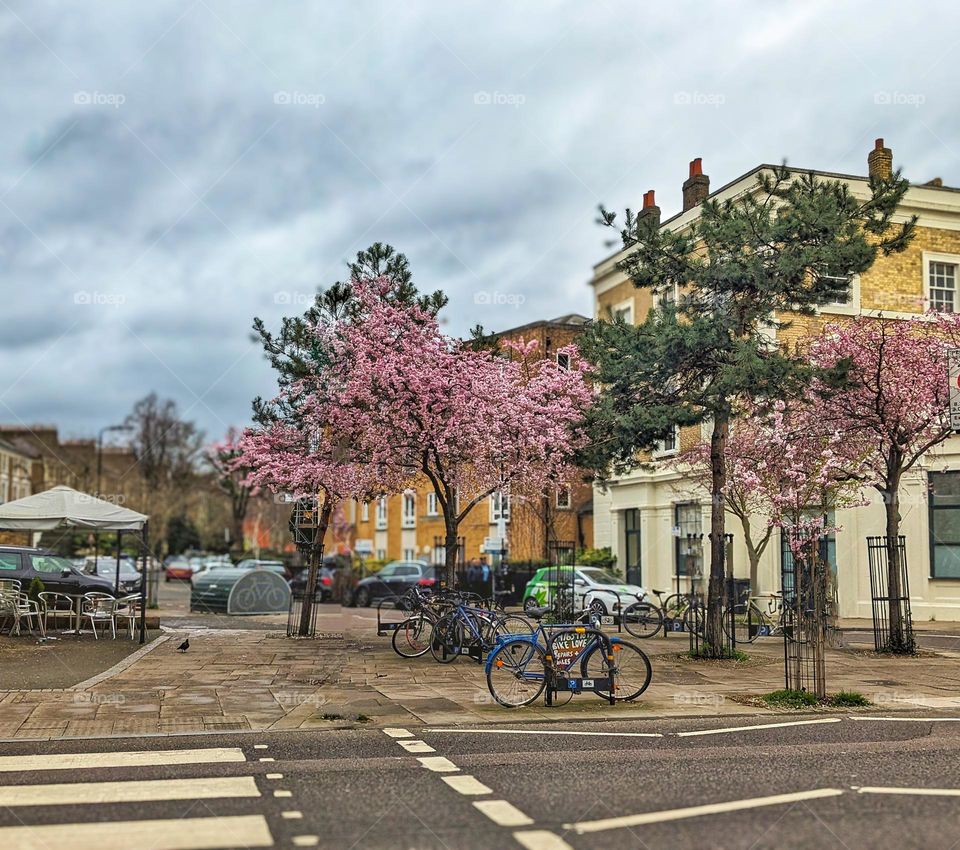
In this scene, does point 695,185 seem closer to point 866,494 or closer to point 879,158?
point 879,158

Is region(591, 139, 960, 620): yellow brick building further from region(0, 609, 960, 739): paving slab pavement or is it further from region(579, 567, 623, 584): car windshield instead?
region(0, 609, 960, 739): paving slab pavement

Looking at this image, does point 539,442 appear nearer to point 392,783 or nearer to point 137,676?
point 137,676

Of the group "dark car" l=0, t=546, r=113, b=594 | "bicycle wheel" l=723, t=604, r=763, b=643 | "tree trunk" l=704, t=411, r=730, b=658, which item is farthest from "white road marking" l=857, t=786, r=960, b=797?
"dark car" l=0, t=546, r=113, b=594

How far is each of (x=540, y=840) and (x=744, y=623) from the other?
60.7 feet

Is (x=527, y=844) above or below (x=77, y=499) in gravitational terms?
below

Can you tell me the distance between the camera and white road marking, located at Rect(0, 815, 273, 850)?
621 cm

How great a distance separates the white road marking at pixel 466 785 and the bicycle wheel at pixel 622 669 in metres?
4.63

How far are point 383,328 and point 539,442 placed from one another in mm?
3782

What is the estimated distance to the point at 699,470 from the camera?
30.2 m

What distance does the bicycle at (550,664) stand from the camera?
12.5m

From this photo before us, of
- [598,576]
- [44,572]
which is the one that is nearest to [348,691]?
[44,572]

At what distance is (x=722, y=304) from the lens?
19.1m

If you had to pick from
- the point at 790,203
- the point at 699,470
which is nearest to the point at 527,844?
the point at 790,203

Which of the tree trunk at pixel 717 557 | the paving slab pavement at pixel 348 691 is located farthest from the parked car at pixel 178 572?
the tree trunk at pixel 717 557
